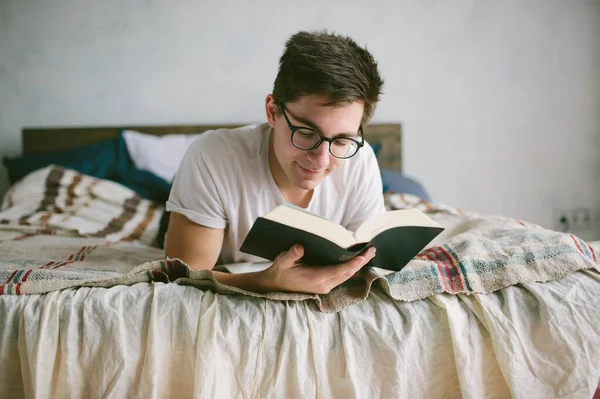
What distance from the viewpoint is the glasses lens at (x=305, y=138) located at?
99cm

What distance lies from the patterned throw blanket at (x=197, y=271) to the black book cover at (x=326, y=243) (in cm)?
6

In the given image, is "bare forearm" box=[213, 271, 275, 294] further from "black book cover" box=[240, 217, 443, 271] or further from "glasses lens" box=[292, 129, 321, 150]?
"glasses lens" box=[292, 129, 321, 150]

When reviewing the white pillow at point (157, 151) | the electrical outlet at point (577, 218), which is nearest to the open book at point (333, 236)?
the white pillow at point (157, 151)

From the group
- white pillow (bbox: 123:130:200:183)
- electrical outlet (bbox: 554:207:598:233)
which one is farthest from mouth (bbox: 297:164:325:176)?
electrical outlet (bbox: 554:207:598:233)

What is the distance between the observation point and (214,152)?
1.13m

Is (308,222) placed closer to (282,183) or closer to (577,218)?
(282,183)

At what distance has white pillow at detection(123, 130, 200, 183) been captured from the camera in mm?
2330

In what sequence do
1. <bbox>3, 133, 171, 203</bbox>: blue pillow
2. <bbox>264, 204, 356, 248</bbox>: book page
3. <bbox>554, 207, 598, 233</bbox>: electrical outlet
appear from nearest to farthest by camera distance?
<bbox>264, 204, 356, 248</bbox>: book page
<bbox>3, 133, 171, 203</bbox>: blue pillow
<bbox>554, 207, 598, 233</bbox>: electrical outlet

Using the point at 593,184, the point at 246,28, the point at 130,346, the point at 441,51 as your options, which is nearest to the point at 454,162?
the point at 441,51

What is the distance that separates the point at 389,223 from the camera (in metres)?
0.89

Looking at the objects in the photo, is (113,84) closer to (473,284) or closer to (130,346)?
(130,346)

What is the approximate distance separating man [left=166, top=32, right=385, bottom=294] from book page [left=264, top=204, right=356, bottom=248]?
0.21ft

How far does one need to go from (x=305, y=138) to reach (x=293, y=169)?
0.08m

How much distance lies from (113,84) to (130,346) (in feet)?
6.50
